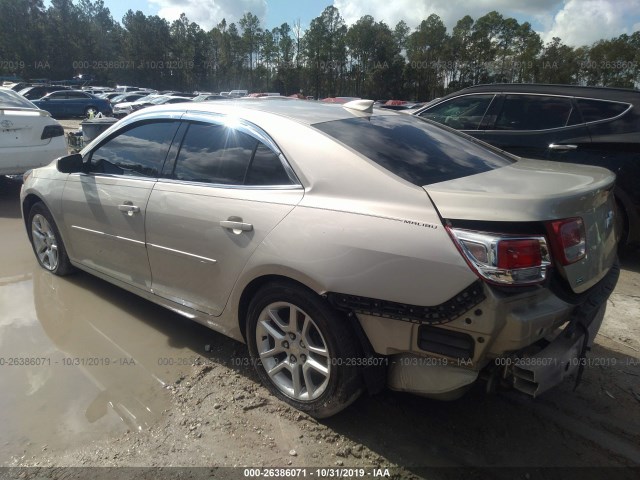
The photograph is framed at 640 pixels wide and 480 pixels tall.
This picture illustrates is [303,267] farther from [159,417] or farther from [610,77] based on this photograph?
[610,77]

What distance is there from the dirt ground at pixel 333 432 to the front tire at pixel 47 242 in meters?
1.36

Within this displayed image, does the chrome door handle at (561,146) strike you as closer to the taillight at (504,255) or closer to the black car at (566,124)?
the black car at (566,124)

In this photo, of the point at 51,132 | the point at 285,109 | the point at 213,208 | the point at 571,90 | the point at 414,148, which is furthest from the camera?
the point at 51,132

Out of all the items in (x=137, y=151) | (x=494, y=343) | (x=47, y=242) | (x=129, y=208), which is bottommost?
(x=47, y=242)

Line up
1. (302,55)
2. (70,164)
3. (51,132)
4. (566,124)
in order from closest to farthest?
(70,164) < (566,124) < (51,132) < (302,55)

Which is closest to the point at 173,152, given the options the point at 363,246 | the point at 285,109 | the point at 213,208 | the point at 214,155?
the point at 214,155

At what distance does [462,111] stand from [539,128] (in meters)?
1.04

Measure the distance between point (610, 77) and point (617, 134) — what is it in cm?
5314

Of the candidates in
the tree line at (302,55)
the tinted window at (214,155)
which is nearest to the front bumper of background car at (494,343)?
the tinted window at (214,155)

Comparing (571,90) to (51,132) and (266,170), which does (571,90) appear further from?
(51,132)

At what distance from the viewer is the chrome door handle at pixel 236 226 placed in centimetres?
249

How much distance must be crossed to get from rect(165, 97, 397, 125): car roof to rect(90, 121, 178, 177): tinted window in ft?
0.56

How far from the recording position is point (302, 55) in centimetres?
7112

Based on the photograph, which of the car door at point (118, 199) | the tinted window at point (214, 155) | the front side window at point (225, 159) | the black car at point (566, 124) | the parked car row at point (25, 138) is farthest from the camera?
the parked car row at point (25, 138)
